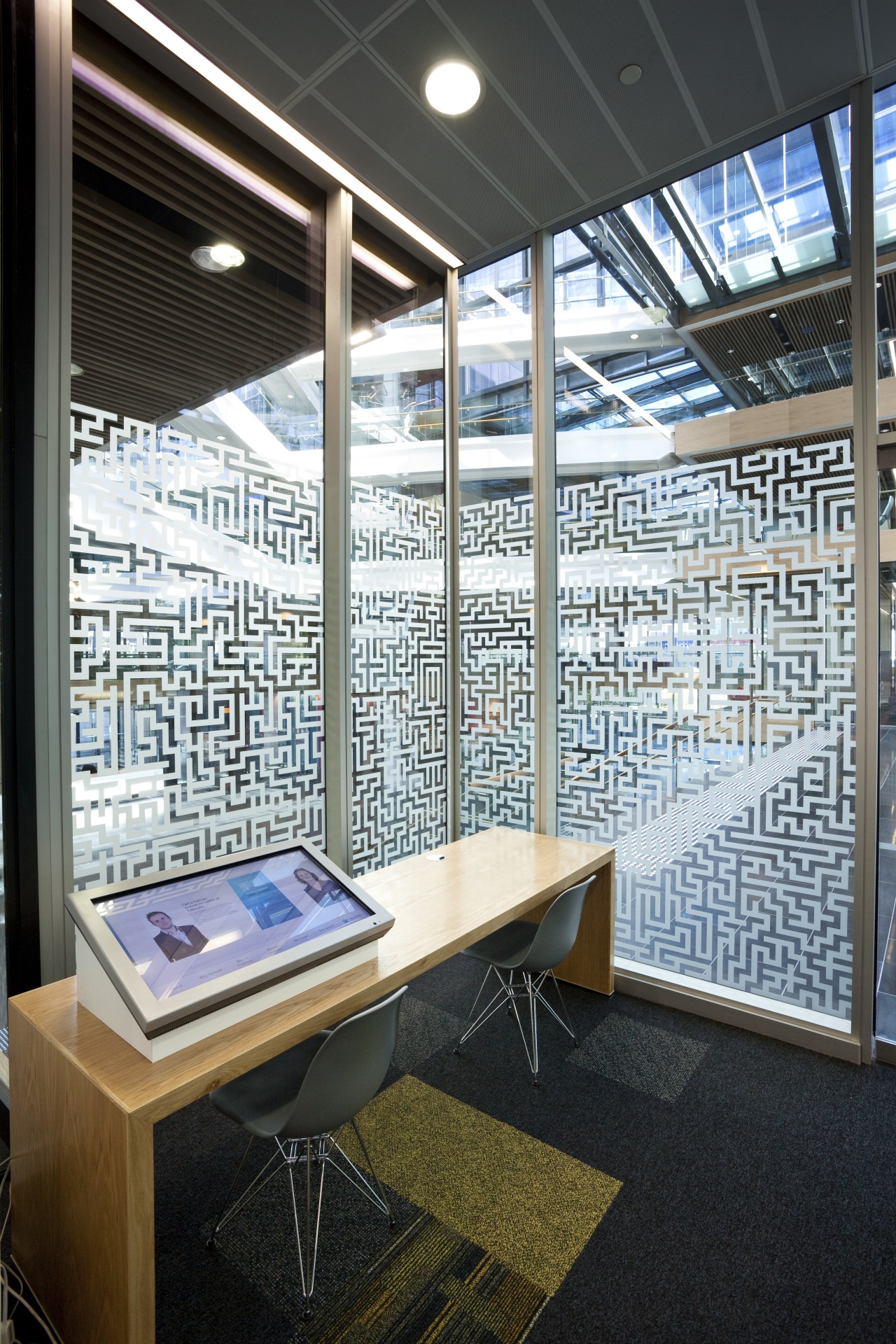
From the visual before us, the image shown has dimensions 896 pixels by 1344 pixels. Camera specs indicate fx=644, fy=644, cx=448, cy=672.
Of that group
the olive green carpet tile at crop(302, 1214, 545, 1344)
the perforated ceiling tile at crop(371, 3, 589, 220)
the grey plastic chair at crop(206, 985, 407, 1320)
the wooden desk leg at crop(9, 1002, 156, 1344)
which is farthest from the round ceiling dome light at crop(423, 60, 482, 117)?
the olive green carpet tile at crop(302, 1214, 545, 1344)

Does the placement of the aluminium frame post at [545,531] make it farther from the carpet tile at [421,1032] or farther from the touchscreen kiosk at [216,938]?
the touchscreen kiosk at [216,938]

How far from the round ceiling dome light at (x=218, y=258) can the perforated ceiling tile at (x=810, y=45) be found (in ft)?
6.39

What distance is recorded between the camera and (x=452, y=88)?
238cm

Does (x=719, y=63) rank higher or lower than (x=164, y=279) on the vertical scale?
higher

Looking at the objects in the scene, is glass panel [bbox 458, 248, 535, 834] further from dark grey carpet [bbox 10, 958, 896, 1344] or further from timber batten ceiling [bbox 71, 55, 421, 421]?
dark grey carpet [bbox 10, 958, 896, 1344]

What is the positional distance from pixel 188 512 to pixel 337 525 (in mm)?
666

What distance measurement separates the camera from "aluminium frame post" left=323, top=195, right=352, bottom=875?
9.12 ft

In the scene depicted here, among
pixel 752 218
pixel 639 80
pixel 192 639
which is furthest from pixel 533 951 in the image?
pixel 639 80

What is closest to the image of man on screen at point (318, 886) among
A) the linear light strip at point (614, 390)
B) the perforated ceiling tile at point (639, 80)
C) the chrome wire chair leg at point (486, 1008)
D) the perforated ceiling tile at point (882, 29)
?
the chrome wire chair leg at point (486, 1008)

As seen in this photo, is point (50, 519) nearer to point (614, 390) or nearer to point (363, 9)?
point (363, 9)

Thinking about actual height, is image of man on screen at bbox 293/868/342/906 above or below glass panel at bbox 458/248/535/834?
below

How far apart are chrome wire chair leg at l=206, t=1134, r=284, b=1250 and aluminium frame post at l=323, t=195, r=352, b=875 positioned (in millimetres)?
1129

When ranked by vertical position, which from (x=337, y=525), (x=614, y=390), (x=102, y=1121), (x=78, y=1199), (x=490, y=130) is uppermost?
(x=490, y=130)

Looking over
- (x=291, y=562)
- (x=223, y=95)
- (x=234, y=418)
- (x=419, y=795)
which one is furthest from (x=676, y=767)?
(x=223, y=95)
